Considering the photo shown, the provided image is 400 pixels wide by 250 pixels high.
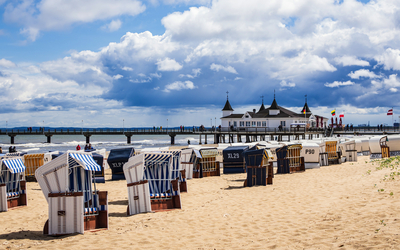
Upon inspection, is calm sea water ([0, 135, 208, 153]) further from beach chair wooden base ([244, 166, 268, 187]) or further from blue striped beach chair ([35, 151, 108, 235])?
blue striped beach chair ([35, 151, 108, 235])

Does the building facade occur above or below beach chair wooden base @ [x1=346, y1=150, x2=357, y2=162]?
above

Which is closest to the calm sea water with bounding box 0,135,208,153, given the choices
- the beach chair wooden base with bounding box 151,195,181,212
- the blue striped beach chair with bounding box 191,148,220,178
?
the blue striped beach chair with bounding box 191,148,220,178

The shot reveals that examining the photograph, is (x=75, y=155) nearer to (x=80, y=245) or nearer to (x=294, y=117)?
(x=80, y=245)

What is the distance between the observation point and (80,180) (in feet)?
24.8

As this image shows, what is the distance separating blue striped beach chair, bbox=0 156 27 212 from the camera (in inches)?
382

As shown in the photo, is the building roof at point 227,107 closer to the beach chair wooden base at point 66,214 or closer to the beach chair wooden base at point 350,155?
the beach chair wooden base at point 350,155

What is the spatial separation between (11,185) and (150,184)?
14.7 feet

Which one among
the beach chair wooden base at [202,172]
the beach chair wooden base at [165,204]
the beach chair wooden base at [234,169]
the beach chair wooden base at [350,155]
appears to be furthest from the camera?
the beach chair wooden base at [350,155]

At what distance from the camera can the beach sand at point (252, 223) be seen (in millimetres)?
6000

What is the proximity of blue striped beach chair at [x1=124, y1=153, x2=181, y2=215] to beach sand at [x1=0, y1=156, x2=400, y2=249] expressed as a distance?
1.10 ft

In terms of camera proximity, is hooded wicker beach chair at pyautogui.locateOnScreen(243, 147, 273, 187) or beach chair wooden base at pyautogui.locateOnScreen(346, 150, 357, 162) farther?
beach chair wooden base at pyautogui.locateOnScreen(346, 150, 357, 162)

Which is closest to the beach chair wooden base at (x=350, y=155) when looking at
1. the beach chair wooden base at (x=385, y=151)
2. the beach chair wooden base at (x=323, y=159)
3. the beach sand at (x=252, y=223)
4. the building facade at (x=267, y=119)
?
the beach chair wooden base at (x=385, y=151)

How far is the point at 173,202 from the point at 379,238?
18.0ft

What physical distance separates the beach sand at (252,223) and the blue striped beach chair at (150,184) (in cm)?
34
